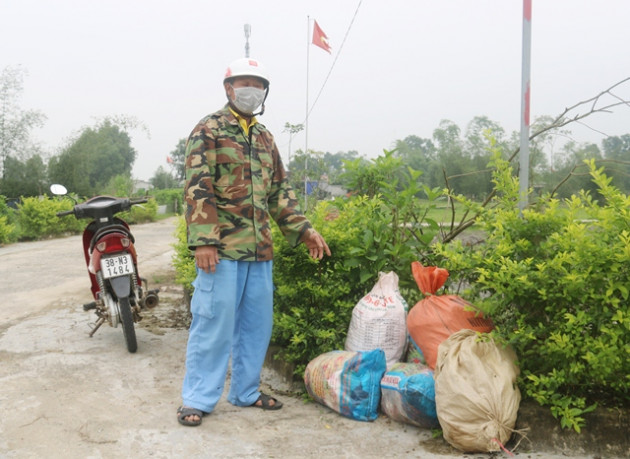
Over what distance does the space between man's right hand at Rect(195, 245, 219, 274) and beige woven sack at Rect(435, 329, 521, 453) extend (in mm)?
1244

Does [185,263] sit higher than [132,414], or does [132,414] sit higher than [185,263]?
[185,263]

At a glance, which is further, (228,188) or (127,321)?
(127,321)

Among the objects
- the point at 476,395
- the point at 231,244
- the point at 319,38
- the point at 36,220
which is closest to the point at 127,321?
the point at 231,244

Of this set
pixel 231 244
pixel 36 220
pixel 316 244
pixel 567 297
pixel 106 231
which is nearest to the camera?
pixel 567 297

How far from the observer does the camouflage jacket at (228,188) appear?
3070 mm

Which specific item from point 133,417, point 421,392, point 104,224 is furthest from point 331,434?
point 104,224

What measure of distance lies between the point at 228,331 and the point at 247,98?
1.29 meters

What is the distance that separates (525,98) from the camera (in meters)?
3.48

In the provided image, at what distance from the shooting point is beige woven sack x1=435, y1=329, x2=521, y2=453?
8.88 feet

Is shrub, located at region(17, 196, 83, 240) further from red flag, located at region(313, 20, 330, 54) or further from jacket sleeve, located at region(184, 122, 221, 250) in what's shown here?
jacket sleeve, located at region(184, 122, 221, 250)

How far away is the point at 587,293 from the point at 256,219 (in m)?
1.69

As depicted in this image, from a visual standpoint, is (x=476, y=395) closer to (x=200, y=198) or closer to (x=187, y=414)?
(x=187, y=414)

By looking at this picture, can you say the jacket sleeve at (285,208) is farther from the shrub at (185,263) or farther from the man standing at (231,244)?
the shrub at (185,263)

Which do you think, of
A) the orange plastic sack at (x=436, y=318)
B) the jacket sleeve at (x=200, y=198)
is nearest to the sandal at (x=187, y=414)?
the jacket sleeve at (x=200, y=198)
